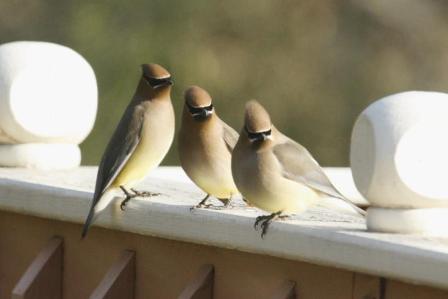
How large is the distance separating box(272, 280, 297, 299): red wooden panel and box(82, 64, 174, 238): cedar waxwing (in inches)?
50.8

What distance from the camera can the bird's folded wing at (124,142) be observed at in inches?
228

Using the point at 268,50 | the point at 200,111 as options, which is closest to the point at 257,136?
the point at 200,111

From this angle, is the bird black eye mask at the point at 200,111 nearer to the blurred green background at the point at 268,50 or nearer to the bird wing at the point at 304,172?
the bird wing at the point at 304,172

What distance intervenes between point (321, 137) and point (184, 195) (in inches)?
458

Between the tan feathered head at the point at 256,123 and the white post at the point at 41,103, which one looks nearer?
the tan feathered head at the point at 256,123

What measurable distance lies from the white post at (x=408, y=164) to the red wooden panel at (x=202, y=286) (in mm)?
625

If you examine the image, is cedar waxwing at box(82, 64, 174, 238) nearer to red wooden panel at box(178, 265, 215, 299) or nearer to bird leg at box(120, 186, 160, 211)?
bird leg at box(120, 186, 160, 211)

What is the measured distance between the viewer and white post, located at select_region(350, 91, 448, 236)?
13.3 feet

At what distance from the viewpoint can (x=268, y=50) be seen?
60.9ft

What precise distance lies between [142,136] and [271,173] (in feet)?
3.24

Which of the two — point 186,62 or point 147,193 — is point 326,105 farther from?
point 147,193

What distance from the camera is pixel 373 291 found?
4.07 metres

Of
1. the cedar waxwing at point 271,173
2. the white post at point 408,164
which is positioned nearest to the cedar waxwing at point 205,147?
the cedar waxwing at point 271,173

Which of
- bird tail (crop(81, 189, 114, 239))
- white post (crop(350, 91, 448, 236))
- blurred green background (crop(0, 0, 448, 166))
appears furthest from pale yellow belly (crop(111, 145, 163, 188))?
blurred green background (crop(0, 0, 448, 166))
